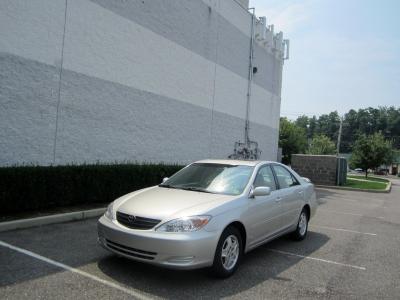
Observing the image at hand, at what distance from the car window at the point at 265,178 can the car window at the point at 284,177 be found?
23 cm

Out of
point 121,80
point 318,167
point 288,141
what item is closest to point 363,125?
point 288,141

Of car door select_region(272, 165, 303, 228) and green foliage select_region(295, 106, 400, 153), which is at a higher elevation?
green foliage select_region(295, 106, 400, 153)

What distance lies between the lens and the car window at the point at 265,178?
6.00 m

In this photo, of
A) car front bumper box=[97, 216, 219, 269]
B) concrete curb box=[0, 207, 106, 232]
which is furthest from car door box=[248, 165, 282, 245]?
concrete curb box=[0, 207, 106, 232]

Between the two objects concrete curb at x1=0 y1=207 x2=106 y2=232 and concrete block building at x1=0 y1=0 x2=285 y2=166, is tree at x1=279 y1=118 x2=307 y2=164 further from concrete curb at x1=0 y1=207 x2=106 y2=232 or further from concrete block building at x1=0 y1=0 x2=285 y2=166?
concrete curb at x1=0 y1=207 x2=106 y2=232

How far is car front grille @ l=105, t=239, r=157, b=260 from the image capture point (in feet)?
14.6

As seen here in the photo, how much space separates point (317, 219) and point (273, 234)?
449 cm

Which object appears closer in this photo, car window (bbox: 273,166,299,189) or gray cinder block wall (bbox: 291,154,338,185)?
car window (bbox: 273,166,299,189)

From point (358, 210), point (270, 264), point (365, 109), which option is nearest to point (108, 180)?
point (270, 264)

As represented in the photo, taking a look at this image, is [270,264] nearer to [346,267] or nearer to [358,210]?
[346,267]

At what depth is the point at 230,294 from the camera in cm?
439

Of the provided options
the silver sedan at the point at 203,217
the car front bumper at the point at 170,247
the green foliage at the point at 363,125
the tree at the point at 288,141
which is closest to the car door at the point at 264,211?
the silver sedan at the point at 203,217

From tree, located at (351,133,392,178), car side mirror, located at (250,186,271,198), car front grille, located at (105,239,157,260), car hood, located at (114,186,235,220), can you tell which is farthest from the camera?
tree, located at (351,133,392,178)

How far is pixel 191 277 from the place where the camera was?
15.9ft
